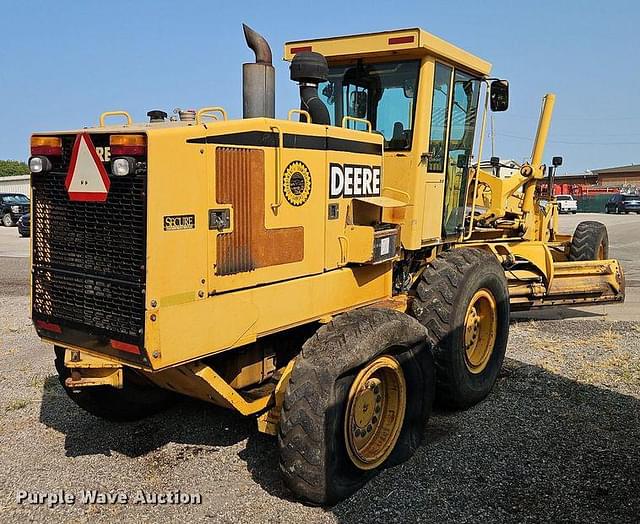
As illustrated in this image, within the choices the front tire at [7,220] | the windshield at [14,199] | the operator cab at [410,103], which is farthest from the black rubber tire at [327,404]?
the windshield at [14,199]

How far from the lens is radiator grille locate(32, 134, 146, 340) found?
3.43 meters

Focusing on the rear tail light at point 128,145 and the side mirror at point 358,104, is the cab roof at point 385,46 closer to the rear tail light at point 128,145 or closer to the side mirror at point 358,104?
the side mirror at point 358,104

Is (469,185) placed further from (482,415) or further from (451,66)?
(482,415)

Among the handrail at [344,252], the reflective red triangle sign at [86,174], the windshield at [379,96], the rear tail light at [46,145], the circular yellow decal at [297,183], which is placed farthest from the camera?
the windshield at [379,96]

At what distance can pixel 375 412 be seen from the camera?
4.51 metres

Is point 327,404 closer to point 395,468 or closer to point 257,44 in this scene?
point 395,468

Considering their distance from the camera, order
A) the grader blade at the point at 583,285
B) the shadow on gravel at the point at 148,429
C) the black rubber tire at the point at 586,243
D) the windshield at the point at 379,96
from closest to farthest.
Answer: the shadow on gravel at the point at 148,429 < the windshield at the point at 379,96 < the grader blade at the point at 583,285 < the black rubber tire at the point at 586,243

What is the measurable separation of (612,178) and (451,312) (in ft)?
236

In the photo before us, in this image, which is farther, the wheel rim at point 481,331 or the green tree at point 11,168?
the green tree at point 11,168

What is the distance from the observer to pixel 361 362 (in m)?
4.04

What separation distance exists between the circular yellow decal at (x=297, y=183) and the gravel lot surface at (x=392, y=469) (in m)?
1.87

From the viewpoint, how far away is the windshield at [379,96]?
5.32 m

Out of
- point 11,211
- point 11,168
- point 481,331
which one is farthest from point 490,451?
point 11,168

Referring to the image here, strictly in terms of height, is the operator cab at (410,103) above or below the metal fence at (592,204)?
above
